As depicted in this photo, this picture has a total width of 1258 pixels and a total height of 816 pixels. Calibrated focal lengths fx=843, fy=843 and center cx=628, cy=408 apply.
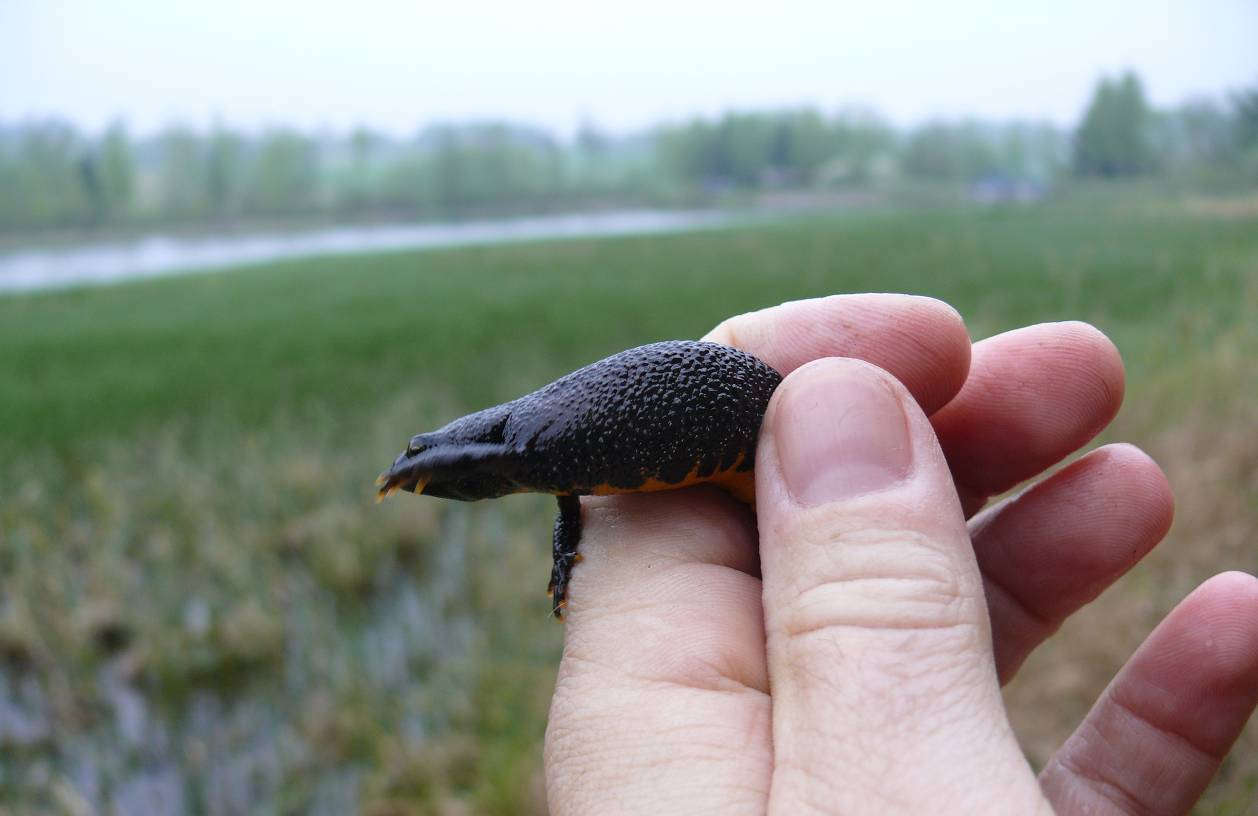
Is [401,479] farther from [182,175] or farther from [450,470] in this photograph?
[182,175]

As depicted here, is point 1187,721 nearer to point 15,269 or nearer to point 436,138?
point 15,269

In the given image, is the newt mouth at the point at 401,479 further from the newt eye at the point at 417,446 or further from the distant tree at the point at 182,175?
the distant tree at the point at 182,175

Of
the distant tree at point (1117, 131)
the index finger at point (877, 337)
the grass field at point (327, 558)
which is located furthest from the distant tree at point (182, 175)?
the index finger at point (877, 337)

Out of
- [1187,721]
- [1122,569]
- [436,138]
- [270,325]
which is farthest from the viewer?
[436,138]

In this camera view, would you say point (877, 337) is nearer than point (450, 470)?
No

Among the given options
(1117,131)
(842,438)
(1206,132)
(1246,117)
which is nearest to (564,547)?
(842,438)

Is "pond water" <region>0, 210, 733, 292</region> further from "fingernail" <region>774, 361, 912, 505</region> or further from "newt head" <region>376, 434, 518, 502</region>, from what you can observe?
"fingernail" <region>774, 361, 912, 505</region>

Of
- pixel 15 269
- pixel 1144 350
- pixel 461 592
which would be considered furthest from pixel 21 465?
pixel 15 269
